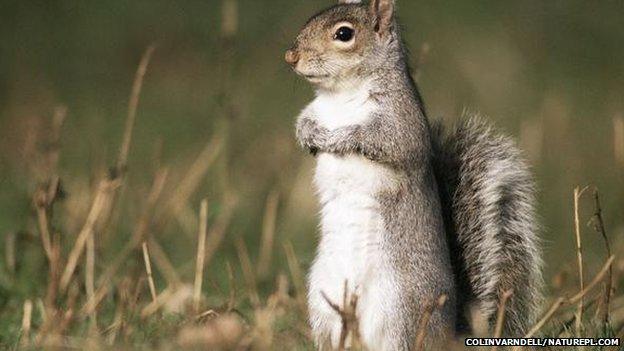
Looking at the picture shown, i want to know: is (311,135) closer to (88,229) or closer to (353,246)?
(353,246)

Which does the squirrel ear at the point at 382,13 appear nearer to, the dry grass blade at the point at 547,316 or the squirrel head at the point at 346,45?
the squirrel head at the point at 346,45

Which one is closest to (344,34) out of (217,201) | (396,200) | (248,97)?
(396,200)

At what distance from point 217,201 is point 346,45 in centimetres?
186

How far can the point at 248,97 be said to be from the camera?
7.97 meters

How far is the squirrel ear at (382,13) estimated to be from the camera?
3.73 metres

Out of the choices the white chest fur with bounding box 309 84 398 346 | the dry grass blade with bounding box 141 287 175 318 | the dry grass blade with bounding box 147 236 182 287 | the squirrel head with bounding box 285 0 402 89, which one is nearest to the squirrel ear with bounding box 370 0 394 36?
the squirrel head with bounding box 285 0 402 89

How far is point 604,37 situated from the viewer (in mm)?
9344

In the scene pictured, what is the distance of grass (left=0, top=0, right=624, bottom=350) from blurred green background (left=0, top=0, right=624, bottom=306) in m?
0.02

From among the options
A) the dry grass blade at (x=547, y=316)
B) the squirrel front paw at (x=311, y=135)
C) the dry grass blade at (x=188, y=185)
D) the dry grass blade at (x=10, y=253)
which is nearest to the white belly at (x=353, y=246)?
the squirrel front paw at (x=311, y=135)

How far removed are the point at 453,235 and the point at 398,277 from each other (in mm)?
425

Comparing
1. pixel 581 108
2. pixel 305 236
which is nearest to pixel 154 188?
pixel 305 236

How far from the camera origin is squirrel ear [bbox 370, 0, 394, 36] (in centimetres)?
373

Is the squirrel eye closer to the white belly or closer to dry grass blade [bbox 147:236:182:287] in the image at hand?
the white belly

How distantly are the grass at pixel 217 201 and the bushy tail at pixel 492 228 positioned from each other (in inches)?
5.5
